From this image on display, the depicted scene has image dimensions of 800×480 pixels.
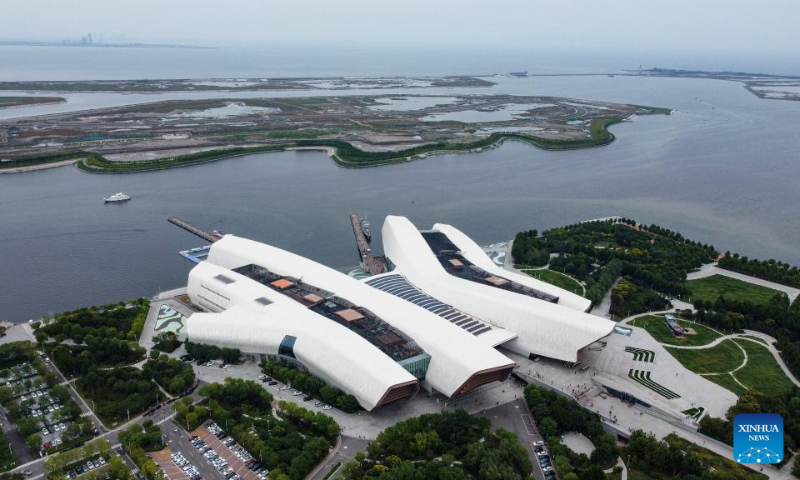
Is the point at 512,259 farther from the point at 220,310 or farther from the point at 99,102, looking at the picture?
the point at 99,102

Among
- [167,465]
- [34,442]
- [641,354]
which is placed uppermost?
[641,354]

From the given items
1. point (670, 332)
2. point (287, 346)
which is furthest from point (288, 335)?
point (670, 332)

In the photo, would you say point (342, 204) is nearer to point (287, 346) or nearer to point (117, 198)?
point (117, 198)

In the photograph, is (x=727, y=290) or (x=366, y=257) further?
(x=366, y=257)

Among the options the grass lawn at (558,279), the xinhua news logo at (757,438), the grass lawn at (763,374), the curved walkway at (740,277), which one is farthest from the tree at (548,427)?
the curved walkway at (740,277)

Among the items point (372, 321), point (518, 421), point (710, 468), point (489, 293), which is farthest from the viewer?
point (489, 293)

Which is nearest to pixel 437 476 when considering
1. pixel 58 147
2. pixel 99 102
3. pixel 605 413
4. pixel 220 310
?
pixel 605 413

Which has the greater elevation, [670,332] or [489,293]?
[489,293]

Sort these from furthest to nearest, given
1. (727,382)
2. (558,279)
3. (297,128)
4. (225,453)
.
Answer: (297,128) < (558,279) < (727,382) < (225,453)

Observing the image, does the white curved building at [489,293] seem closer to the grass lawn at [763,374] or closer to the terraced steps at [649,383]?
the terraced steps at [649,383]
